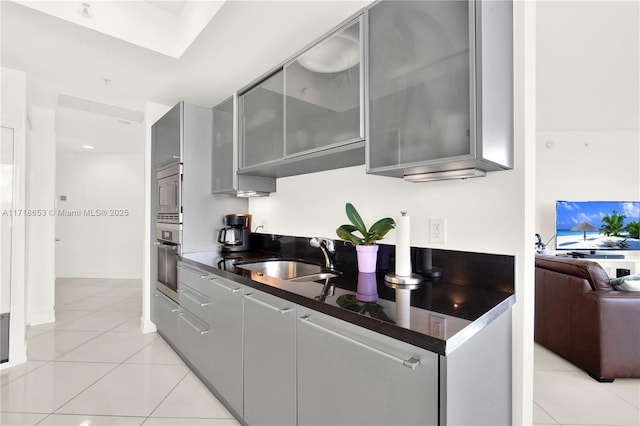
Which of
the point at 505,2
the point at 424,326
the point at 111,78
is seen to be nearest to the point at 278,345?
the point at 424,326

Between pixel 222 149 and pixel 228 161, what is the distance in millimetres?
174

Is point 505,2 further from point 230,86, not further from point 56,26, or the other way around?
point 56,26

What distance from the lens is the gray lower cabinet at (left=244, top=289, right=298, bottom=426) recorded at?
1.38 metres

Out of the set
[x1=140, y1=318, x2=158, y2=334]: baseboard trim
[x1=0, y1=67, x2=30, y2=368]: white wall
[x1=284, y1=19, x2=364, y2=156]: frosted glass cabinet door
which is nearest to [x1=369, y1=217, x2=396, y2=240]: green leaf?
[x1=284, y1=19, x2=364, y2=156]: frosted glass cabinet door

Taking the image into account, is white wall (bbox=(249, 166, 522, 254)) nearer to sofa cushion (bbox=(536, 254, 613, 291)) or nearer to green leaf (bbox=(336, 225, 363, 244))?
green leaf (bbox=(336, 225, 363, 244))

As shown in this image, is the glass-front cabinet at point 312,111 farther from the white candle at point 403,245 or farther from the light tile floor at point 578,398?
the light tile floor at point 578,398

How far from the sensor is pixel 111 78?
2715 millimetres

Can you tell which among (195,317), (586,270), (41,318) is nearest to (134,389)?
(195,317)

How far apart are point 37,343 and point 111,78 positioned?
262 cm

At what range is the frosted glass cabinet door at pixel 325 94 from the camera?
5.13 feet

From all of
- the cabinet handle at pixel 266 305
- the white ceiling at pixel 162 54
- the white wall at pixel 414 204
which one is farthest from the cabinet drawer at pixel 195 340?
the white ceiling at pixel 162 54

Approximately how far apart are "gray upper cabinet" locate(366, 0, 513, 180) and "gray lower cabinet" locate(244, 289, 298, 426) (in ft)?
2.73

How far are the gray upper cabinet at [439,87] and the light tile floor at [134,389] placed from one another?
1773 mm

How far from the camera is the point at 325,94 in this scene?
172 cm
